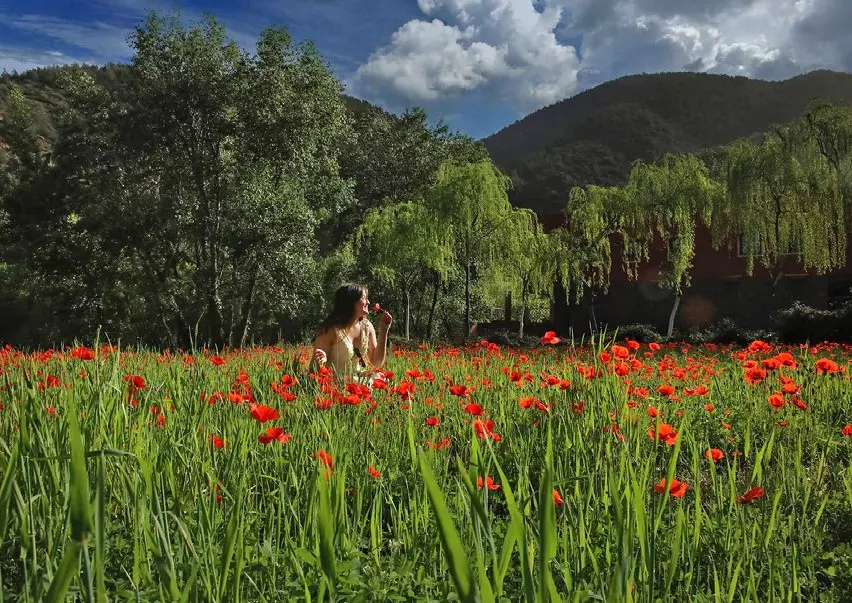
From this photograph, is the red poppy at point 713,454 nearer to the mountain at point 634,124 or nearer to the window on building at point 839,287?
the window on building at point 839,287

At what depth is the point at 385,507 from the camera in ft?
9.83

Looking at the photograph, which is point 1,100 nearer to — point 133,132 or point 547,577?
point 133,132

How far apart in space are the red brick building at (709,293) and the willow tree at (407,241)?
20.2 feet

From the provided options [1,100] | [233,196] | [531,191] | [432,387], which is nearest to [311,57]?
[233,196]

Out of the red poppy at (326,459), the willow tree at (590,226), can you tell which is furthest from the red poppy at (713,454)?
the willow tree at (590,226)

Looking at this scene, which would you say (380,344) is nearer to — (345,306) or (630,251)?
(345,306)

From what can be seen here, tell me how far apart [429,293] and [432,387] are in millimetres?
21637

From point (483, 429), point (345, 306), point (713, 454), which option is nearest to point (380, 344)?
point (345, 306)

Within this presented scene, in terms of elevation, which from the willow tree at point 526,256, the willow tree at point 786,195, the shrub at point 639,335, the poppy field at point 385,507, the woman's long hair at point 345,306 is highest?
the willow tree at point 786,195

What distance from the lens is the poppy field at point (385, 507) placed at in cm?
113

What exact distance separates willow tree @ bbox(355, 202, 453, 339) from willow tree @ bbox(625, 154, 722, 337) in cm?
589

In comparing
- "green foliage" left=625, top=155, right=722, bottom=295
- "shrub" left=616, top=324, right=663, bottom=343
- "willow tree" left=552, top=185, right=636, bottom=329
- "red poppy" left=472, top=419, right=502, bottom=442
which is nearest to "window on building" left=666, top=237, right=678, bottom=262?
"green foliage" left=625, top=155, right=722, bottom=295

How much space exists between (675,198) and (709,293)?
304 inches

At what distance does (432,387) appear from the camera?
17.0ft
